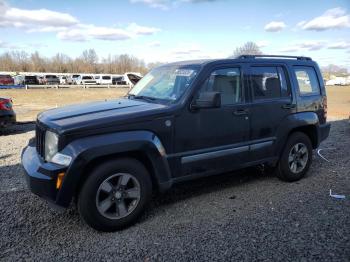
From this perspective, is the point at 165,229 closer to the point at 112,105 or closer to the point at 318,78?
the point at 112,105

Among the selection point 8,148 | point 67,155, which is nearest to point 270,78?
point 67,155

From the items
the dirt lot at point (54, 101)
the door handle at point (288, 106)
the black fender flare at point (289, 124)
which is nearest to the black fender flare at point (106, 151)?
the black fender flare at point (289, 124)

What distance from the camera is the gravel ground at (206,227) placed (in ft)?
11.8

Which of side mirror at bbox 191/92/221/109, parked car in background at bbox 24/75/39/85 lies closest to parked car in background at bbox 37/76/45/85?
parked car in background at bbox 24/75/39/85

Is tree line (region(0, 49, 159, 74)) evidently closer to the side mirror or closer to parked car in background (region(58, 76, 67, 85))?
Answer: parked car in background (region(58, 76, 67, 85))

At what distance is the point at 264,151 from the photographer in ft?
17.7

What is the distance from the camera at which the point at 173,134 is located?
14.4 feet

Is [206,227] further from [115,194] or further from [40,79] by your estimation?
[40,79]

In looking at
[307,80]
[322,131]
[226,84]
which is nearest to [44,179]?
[226,84]

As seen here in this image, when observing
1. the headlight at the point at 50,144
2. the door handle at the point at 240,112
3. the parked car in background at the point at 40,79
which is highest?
the parked car in background at the point at 40,79

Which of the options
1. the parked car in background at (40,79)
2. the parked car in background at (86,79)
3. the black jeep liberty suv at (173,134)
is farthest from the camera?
the parked car in background at (86,79)

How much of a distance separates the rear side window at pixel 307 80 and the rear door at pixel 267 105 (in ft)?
1.05

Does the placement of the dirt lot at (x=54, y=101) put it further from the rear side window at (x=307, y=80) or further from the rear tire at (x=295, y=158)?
the rear tire at (x=295, y=158)

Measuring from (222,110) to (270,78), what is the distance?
4.03ft
